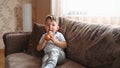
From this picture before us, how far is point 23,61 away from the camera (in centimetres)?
212

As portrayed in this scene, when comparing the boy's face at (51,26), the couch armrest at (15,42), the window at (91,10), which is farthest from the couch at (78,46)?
the window at (91,10)

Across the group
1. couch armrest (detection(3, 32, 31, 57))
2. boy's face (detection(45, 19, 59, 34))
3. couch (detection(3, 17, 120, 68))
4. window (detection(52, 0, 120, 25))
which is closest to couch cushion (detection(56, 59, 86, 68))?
couch (detection(3, 17, 120, 68))

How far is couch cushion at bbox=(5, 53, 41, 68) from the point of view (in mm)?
1994

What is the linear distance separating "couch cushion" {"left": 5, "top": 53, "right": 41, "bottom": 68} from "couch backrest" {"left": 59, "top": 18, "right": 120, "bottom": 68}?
38 centimetres

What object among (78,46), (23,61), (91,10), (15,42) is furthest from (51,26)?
(91,10)

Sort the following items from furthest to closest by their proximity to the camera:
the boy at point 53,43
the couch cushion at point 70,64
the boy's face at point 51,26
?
1. the boy's face at point 51,26
2. the boy at point 53,43
3. the couch cushion at point 70,64

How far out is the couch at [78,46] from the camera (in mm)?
1704

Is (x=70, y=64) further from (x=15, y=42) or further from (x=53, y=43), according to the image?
(x=15, y=42)

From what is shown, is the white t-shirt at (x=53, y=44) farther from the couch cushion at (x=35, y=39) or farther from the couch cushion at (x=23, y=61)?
the couch cushion at (x=35, y=39)

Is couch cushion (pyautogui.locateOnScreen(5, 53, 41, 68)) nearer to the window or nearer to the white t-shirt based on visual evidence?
the white t-shirt

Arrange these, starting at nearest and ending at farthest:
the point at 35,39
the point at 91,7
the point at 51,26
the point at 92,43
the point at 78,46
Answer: the point at 92,43 → the point at 78,46 → the point at 51,26 → the point at 35,39 → the point at 91,7

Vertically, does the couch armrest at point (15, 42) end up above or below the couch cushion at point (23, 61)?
above

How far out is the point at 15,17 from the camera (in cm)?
416

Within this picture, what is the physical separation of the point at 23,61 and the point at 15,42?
0.47 metres
